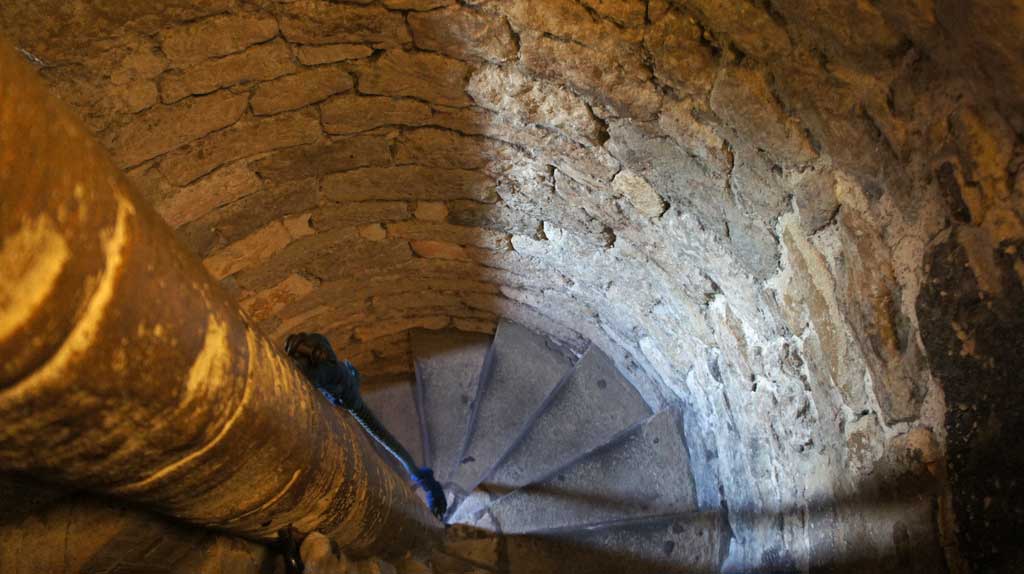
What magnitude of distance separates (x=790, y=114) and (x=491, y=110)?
100 cm

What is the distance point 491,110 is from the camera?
7.68 feet

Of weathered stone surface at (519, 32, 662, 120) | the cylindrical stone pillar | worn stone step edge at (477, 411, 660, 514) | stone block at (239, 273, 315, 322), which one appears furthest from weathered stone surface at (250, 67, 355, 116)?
worn stone step edge at (477, 411, 660, 514)

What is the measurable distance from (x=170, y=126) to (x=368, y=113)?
2.14ft

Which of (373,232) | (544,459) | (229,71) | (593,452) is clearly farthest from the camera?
(544,459)

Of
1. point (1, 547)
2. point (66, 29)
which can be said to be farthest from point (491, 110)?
point (1, 547)

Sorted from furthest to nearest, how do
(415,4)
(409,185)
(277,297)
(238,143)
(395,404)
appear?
(395,404)
(277,297)
(409,185)
(238,143)
(415,4)

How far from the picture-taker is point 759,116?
Answer: 71.4 inches

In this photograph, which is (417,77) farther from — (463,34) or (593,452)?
(593,452)

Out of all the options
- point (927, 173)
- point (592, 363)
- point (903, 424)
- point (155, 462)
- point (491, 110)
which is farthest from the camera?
point (592, 363)

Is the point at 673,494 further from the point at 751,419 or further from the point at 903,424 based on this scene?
the point at 903,424

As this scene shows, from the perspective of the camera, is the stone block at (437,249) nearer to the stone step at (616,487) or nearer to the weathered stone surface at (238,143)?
the weathered stone surface at (238,143)

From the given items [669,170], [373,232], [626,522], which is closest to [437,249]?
[373,232]

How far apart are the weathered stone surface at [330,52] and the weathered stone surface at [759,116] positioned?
44.0 inches

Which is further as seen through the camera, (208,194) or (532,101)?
(208,194)
